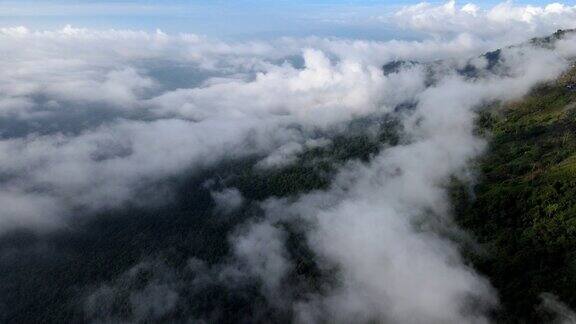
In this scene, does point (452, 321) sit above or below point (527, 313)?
below

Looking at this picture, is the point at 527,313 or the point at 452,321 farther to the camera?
the point at 452,321

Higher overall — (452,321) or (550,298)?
(550,298)

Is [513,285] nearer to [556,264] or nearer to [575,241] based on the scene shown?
[556,264]

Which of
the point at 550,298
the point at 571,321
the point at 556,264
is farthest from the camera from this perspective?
the point at 556,264

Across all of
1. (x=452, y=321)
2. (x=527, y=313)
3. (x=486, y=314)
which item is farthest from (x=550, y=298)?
(x=452, y=321)

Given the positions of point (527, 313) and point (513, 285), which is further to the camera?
point (513, 285)

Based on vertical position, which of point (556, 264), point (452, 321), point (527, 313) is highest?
point (556, 264)

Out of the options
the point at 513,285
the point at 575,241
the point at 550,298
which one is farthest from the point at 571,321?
the point at 575,241

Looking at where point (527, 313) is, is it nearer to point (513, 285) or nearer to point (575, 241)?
point (513, 285)

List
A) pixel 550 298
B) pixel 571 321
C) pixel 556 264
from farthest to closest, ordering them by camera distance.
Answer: pixel 556 264
pixel 550 298
pixel 571 321
